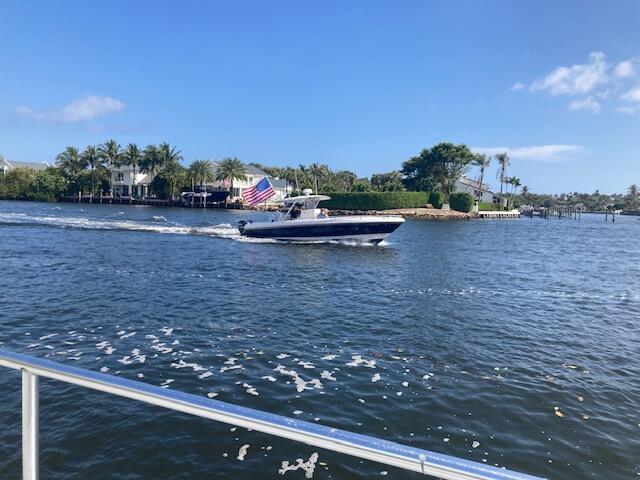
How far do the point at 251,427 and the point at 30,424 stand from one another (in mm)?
1391

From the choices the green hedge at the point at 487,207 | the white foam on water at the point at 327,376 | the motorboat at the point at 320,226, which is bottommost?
the white foam on water at the point at 327,376

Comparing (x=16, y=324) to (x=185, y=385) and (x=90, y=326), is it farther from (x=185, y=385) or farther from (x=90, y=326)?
(x=185, y=385)

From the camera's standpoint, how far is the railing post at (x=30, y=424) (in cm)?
248

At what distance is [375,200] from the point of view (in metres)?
96.2

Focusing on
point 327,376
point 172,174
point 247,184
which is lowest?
point 327,376

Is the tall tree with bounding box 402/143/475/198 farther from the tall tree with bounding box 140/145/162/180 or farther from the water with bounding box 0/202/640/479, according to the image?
the water with bounding box 0/202/640/479

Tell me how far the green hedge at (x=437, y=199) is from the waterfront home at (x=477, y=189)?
18.3 m

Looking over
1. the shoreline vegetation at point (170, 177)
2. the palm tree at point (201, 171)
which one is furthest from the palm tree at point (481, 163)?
the palm tree at point (201, 171)

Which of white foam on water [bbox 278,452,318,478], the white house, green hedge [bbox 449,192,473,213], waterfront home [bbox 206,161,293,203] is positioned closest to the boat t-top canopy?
white foam on water [bbox 278,452,318,478]

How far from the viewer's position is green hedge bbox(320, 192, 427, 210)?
96312 millimetres

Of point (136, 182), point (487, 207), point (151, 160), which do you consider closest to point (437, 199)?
point (487, 207)

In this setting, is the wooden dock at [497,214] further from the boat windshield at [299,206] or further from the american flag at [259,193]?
the american flag at [259,193]

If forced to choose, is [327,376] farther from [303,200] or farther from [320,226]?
[303,200]

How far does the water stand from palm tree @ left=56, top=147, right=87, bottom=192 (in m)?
106
